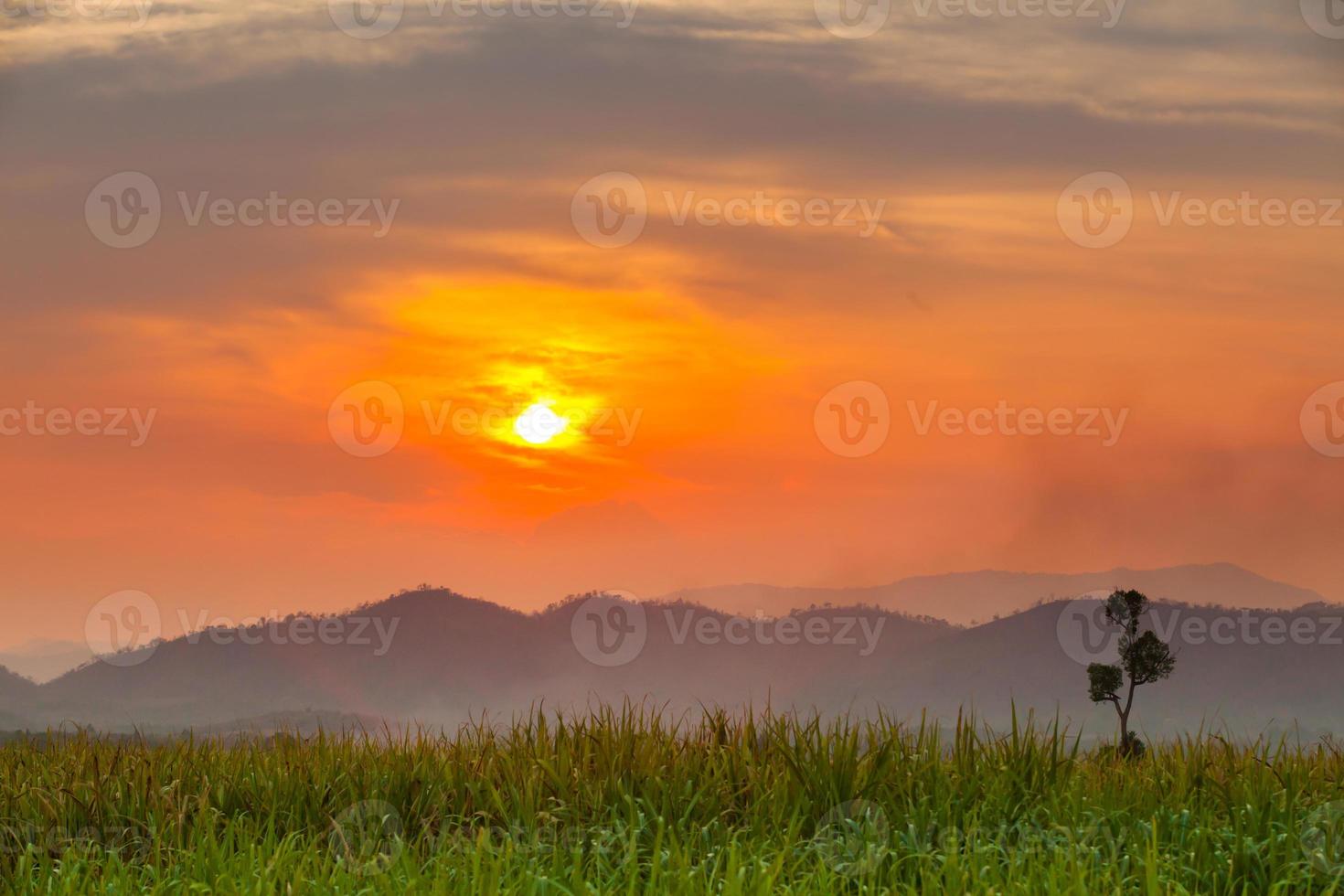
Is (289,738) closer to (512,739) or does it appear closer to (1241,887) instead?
(512,739)

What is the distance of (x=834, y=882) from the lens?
8.41 metres

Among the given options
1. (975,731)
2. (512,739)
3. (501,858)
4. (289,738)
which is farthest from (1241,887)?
(289,738)

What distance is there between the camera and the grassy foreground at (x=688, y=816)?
27.6 ft

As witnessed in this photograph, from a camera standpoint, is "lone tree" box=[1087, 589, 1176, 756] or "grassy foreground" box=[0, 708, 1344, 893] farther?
"lone tree" box=[1087, 589, 1176, 756]

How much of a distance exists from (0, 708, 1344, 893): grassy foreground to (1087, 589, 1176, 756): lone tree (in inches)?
544

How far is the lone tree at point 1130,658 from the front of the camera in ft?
84.0

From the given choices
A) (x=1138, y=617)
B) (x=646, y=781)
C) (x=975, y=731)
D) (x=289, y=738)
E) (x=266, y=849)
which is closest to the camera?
(x=266, y=849)

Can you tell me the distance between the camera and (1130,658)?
26172 millimetres

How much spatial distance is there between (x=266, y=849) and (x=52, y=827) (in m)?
2.61

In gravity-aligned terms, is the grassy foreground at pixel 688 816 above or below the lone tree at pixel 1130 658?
below

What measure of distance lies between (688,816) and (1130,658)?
1923 centimetres

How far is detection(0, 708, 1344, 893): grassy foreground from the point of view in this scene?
841 cm

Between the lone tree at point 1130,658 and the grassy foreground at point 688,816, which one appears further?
the lone tree at point 1130,658

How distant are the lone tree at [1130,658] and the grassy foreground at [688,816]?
13.8 meters
